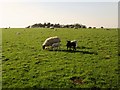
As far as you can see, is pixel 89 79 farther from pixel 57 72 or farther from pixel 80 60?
pixel 80 60

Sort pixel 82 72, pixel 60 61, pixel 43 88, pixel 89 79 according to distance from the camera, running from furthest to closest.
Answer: pixel 60 61 < pixel 82 72 < pixel 89 79 < pixel 43 88

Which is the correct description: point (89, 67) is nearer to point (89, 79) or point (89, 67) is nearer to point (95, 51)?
point (89, 79)

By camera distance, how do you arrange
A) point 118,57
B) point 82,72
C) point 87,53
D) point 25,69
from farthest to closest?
point 87,53 < point 118,57 < point 25,69 < point 82,72

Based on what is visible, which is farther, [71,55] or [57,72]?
[71,55]

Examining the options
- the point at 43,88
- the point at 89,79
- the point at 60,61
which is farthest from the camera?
the point at 60,61

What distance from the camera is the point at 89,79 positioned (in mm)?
17484

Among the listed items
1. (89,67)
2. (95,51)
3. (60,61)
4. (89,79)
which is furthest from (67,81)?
(95,51)

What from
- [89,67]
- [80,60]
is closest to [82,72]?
[89,67]

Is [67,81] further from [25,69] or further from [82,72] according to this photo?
[25,69]

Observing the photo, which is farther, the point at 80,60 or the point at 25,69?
the point at 80,60

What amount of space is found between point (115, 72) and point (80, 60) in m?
4.09

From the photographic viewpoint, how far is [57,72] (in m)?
18.9

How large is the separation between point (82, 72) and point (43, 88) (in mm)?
3922

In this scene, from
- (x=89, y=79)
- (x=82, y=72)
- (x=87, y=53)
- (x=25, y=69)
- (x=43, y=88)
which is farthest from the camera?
(x=87, y=53)
